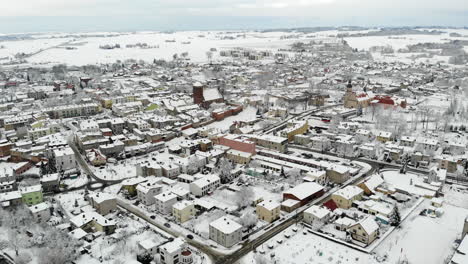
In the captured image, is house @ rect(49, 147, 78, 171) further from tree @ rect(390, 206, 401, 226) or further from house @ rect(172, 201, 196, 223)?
tree @ rect(390, 206, 401, 226)

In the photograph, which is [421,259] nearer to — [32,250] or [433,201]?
[433,201]

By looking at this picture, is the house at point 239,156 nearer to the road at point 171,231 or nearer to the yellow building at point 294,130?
the yellow building at point 294,130

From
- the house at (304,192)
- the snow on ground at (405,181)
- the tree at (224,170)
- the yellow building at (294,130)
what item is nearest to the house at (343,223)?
the house at (304,192)

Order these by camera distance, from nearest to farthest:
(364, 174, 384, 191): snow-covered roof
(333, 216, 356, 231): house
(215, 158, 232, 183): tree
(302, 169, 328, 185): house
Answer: (333, 216, 356, 231): house
(364, 174, 384, 191): snow-covered roof
(302, 169, 328, 185): house
(215, 158, 232, 183): tree

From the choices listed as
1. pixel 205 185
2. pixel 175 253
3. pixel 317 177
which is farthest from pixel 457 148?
pixel 175 253

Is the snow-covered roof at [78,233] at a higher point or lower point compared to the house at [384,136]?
lower

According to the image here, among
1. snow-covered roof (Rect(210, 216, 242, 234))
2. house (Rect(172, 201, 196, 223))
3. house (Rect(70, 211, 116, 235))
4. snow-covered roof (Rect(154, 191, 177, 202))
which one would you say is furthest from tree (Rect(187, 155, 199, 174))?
snow-covered roof (Rect(210, 216, 242, 234))

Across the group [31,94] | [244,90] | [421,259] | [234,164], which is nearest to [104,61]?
[31,94]
